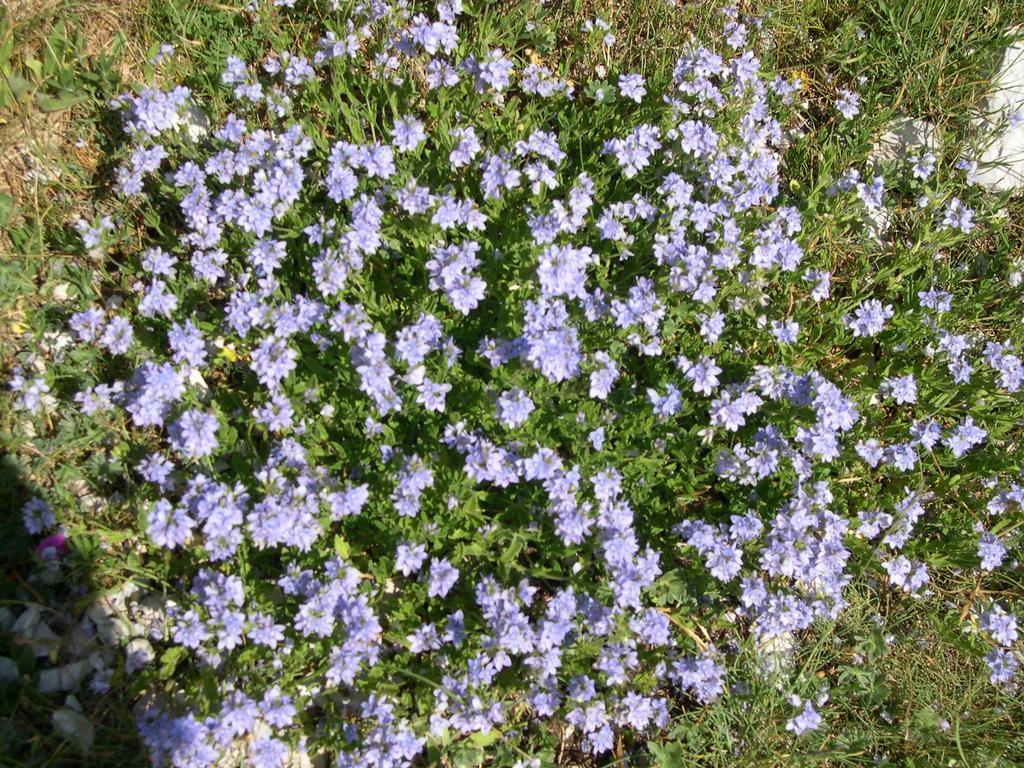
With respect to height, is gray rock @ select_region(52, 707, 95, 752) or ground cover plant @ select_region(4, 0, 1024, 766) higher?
ground cover plant @ select_region(4, 0, 1024, 766)

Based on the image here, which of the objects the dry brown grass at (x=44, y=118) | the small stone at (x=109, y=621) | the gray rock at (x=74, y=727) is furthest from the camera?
the dry brown grass at (x=44, y=118)

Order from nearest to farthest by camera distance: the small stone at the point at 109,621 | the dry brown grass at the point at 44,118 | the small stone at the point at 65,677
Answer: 1. the small stone at the point at 65,677
2. the small stone at the point at 109,621
3. the dry brown grass at the point at 44,118

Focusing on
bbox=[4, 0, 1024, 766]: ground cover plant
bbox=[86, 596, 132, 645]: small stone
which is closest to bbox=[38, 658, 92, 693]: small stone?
bbox=[4, 0, 1024, 766]: ground cover plant

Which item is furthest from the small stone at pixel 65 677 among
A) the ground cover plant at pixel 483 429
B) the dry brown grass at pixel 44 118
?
the dry brown grass at pixel 44 118

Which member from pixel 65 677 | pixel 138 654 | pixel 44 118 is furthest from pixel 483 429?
pixel 44 118

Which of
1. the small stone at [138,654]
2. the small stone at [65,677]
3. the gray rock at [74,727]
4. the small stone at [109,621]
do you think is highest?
the small stone at [109,621]

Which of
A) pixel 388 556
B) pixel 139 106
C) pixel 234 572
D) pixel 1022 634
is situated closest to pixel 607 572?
pixel 388 556

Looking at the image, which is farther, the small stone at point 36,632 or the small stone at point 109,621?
the small stone at point 109,621

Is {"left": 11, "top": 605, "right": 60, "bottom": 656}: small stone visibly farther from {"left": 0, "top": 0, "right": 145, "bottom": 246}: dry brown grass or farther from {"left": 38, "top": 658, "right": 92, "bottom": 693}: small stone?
{"left": 0, "top": 0, "right": 145, "bottom": 246}: dry brown grass

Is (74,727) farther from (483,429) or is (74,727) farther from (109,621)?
(483,429)

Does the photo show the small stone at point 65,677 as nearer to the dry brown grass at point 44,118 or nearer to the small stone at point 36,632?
the small stone at point 36,632
